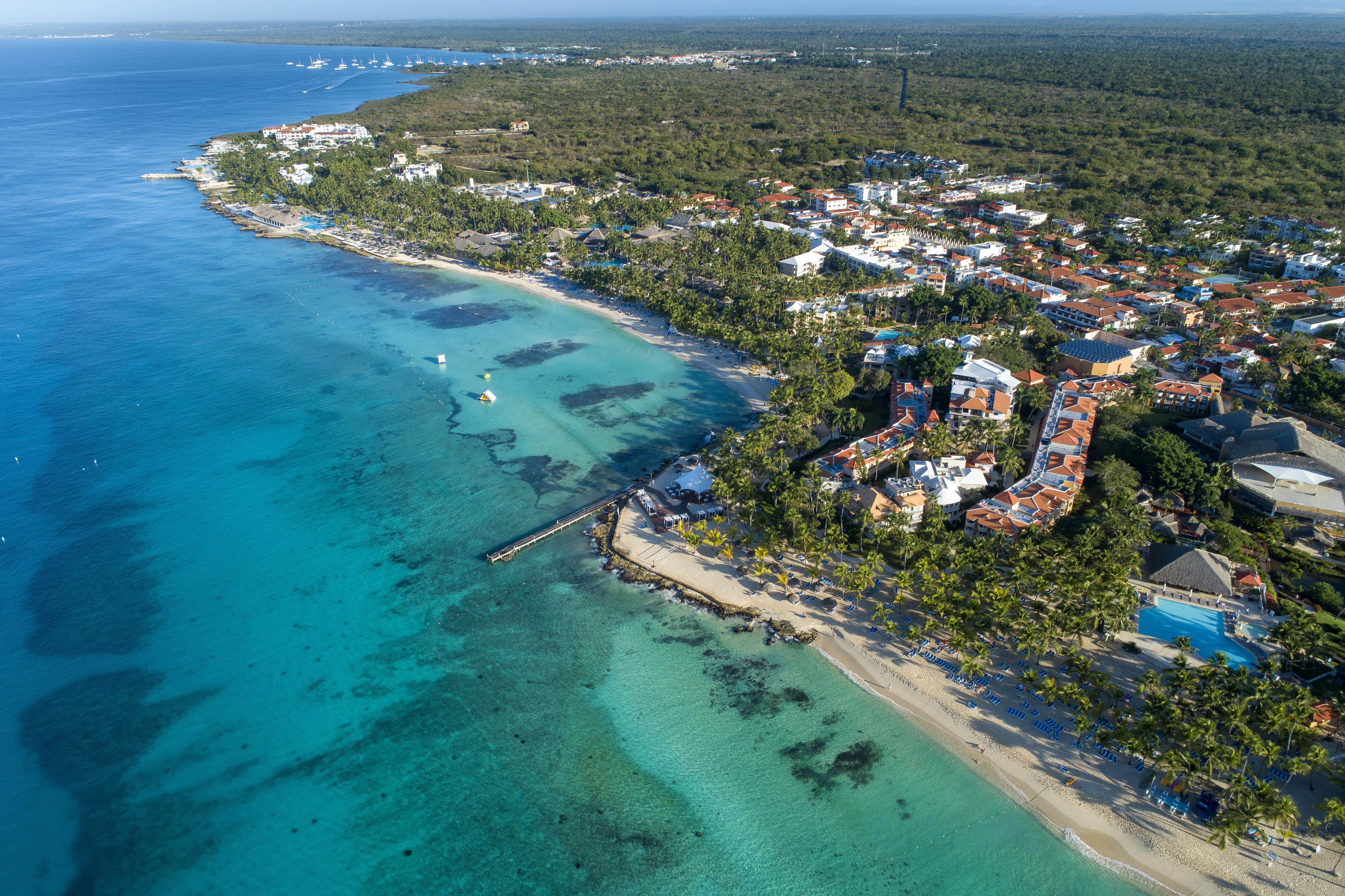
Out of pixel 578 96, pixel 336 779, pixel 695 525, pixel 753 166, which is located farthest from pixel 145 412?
pixel 578 96

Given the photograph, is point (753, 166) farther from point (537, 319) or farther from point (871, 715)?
point (871, 715)

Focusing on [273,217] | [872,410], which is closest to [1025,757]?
[872,410]

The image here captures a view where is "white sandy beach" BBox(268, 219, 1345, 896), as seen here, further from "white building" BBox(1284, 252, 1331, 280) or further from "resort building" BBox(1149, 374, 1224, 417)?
"white building" BBox(1284, 252, 1331, 280)

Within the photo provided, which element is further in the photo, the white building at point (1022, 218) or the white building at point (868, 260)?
the white building at point (1022, 218)

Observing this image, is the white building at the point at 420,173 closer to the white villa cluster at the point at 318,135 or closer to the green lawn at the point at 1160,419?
the white villa cluster at the point at 318,135

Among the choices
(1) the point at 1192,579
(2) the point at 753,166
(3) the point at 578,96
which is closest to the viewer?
(1) the point at 1192,579

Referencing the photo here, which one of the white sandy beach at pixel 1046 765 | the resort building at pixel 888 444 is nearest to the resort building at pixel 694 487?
the white sandy beach at pixel 1046 765
